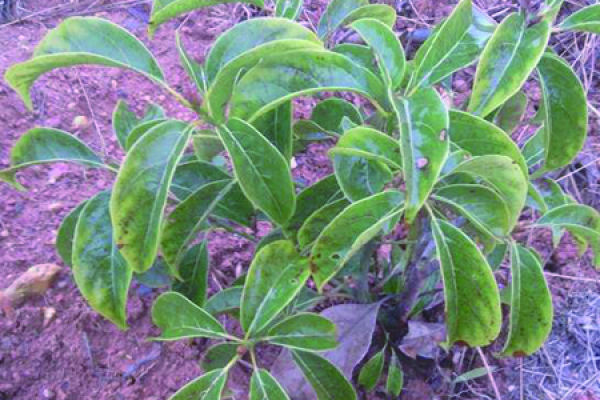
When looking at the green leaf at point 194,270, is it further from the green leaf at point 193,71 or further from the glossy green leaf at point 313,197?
the green leaf at point 193,71

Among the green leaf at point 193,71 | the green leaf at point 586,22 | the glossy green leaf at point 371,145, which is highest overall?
the green leaf at point 586,22

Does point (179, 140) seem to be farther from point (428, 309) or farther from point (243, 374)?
point (428, 309)

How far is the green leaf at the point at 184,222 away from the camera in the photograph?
97 cm

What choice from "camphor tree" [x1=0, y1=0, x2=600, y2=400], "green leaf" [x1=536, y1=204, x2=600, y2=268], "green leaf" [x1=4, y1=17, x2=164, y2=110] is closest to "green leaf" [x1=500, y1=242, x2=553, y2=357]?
"camphor tree" [x1=0, y1=0, x2=600, y2=400]

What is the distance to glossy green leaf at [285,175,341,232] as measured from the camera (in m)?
1.03

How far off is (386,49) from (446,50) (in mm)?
84

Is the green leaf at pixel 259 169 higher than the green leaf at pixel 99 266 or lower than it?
higher

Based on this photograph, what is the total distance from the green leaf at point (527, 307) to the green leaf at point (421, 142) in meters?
0.31

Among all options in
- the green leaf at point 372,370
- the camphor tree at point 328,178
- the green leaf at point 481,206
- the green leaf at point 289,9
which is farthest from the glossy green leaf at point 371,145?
the green leaf at point 372,370

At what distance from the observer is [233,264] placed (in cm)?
167

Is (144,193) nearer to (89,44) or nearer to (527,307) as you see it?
(89,44)

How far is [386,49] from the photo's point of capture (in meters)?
0.90

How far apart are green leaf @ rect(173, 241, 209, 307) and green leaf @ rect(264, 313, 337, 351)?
0.22 metres

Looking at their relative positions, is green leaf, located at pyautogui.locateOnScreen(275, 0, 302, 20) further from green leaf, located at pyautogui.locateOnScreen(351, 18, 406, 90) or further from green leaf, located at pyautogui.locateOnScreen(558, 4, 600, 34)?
green leaf, located at pyautogui.locateOnScreen(558, 4, 600, 34)
